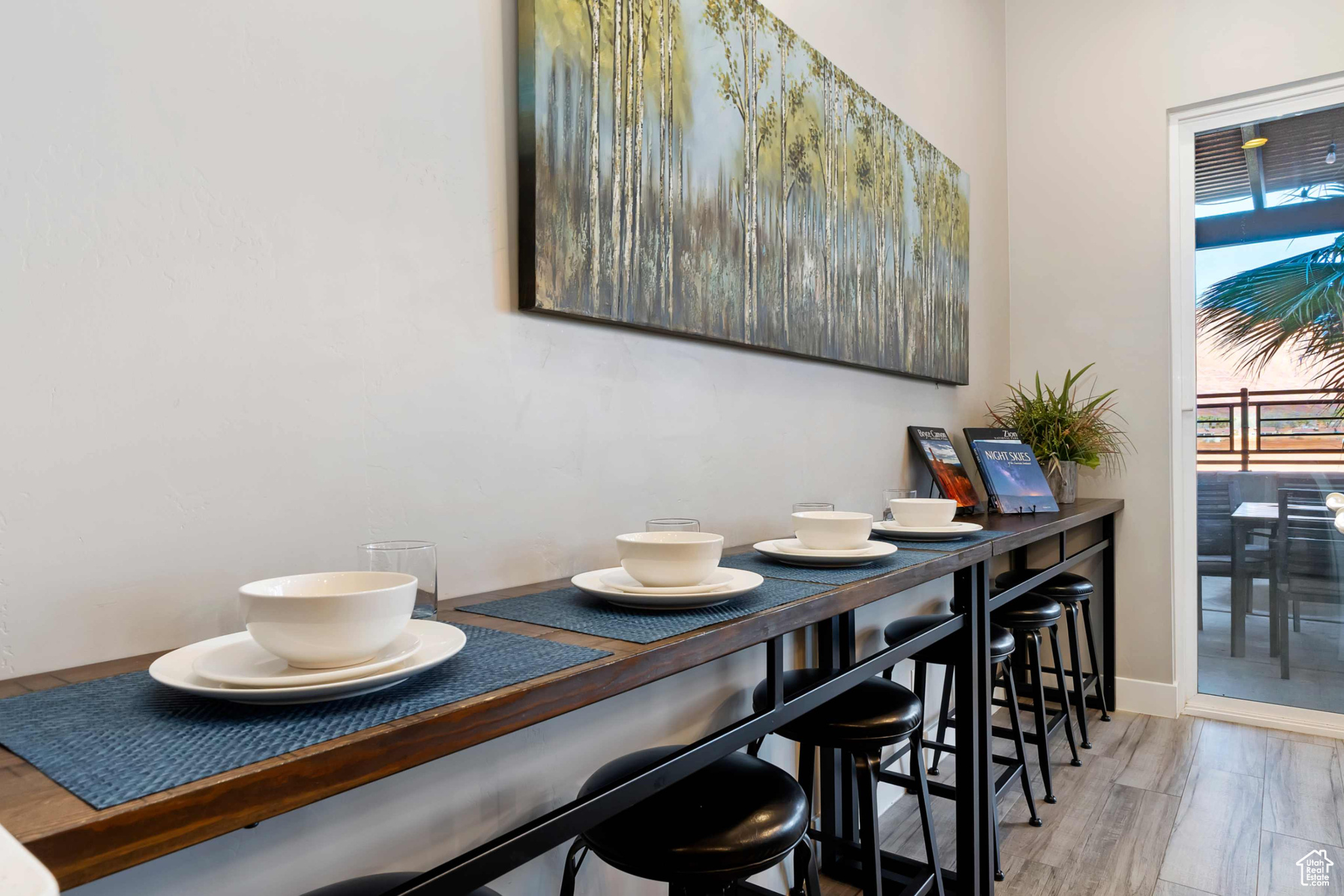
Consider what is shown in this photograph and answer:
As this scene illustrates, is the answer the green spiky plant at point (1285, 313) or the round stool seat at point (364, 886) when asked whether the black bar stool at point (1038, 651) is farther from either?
the round stool seat at point (364, 886)

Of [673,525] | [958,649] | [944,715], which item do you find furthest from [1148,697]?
[673,525]

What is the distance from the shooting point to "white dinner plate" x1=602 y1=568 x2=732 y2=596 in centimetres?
98

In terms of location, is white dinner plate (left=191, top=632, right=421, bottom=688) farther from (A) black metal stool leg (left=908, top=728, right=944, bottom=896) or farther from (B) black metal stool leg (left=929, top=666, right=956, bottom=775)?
(B) black metal stool leg (left=929, top=666, right=956, bottom=775)

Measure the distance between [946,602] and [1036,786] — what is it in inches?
24.5

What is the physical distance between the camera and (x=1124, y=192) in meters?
3.16

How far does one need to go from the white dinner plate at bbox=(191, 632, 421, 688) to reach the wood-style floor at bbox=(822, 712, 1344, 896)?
1.62m

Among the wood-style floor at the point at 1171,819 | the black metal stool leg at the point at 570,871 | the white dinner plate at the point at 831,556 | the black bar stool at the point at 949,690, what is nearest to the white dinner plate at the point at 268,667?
the black metal stool leg at the point at 570,871

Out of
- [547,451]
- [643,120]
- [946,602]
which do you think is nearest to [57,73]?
[547,451]

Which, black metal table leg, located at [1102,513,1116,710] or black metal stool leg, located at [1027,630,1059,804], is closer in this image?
black metal stool leg, located at [1027,630,1059,804]

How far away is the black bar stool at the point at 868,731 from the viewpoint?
1404mm

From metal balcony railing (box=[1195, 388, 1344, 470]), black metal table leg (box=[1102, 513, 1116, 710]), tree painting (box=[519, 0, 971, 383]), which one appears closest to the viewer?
tree painting (box=[519, 0, 971, 383])

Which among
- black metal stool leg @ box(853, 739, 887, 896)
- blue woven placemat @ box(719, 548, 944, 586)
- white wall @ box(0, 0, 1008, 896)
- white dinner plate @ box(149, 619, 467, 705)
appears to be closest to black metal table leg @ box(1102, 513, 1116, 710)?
blue woven placemat @ box(719, 548, 944, 586)

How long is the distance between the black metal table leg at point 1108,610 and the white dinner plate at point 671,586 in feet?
8.72

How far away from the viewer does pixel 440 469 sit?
1.09 m
